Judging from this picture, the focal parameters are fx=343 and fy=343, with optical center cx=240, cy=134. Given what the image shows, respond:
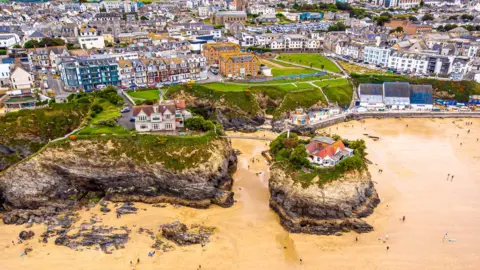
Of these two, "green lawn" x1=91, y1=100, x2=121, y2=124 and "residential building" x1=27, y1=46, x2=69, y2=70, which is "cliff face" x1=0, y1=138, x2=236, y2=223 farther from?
"residential building" x1=27, y1=46, x2=69, y2=70

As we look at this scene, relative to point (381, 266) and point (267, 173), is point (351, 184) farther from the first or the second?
point (267, 173)

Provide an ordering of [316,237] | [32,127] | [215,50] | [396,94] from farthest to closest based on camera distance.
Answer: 1. [215,50]
2. [396,94]
3. [32,127]
4. [316,237]

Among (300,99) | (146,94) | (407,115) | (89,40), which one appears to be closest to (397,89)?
(407,115)

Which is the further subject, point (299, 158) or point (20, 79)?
point (20, 79)

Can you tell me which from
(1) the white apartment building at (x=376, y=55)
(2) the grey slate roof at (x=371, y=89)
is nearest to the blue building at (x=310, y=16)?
(1) the white apartment building at (x=376, y=55)

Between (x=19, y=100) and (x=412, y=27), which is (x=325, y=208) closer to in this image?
(x=19, y=100)

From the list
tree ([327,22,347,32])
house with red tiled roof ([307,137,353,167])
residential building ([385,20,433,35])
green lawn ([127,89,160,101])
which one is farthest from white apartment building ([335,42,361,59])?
house with red tiled roof ([307,137,353,167])
